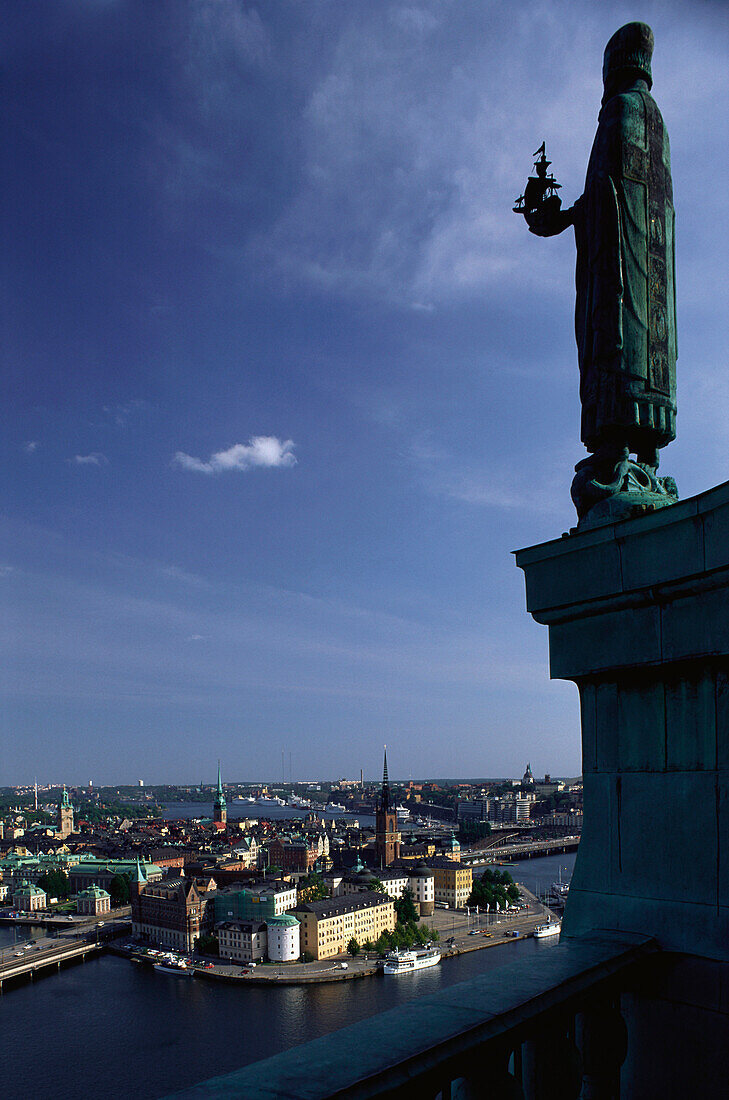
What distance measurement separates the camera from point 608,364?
84.1 inches

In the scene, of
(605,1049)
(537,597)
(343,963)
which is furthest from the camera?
(343,963)

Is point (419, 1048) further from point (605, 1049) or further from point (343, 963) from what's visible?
point (343, 963)

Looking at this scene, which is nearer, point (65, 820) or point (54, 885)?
point (54, 885)

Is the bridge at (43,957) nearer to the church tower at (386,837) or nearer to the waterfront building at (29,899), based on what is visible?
the waterfront building at (29,899)

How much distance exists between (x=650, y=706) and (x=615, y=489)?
0.51 meters

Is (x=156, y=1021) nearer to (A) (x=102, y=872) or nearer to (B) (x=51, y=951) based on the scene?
(B) (x=51, y=951)

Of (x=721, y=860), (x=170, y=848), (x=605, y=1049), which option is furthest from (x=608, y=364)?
(x=170, y=848)

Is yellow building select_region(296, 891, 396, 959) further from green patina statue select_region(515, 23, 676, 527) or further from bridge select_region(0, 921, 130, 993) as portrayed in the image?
green patina statue select_region(515, 23, 676, 527)

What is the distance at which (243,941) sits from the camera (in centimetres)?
3123

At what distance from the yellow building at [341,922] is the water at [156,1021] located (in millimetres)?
4155

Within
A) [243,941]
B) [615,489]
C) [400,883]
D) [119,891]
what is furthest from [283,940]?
[615,489]

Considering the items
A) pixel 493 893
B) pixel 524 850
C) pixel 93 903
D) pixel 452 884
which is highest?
pixel 493 893

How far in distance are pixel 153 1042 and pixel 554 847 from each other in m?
55.1

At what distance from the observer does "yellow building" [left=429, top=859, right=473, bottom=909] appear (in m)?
43.3
